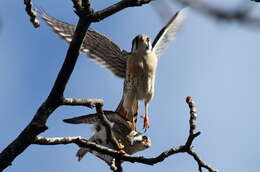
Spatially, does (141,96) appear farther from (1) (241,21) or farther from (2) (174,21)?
(1) (241,21)

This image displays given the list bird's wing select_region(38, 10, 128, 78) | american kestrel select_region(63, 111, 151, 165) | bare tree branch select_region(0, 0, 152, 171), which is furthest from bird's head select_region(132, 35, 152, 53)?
bare tree branch select_region(0, 0, 152, 171)

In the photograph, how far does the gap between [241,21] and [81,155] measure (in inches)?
165

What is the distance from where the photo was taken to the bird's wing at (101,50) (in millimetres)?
7164

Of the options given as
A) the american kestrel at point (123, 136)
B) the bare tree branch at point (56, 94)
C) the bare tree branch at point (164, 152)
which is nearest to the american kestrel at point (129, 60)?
the american kestrel at point (123, 136)

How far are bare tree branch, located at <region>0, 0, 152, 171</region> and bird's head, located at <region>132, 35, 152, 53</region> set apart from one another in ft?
13.3

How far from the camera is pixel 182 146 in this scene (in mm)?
3117

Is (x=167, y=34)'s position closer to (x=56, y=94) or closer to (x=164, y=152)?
(x=164, y=152)

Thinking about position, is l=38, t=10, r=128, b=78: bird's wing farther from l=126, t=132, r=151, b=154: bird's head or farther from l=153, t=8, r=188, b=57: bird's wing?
l=126, t=132, r=151, b=154: bird's head

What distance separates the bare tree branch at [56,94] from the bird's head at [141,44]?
4.07 metres

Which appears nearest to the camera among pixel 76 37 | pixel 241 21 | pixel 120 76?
pixel 241 21

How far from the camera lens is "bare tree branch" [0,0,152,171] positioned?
244cm

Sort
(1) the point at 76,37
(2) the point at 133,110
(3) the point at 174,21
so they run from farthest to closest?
1. (3) the point at 174,21
2. (2) the point at 133,110
3. (1) the point at 76,37

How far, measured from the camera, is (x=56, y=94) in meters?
2.77

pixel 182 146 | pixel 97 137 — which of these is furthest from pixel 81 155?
pixel 182 146
